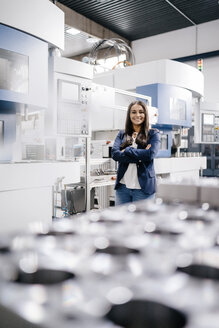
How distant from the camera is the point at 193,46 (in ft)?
19.3

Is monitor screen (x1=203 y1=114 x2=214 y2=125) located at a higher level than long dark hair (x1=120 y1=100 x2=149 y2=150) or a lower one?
higher

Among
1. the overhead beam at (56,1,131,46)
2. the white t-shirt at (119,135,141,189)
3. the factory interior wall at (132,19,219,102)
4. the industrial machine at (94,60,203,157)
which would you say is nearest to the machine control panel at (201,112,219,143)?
the industrial machine at (94,60,203,157)

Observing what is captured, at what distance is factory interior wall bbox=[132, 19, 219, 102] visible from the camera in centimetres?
567

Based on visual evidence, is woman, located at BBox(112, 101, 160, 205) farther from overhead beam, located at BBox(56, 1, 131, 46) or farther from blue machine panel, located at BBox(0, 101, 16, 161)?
overhead beam, located at BBox(56, 1, 131, 46)

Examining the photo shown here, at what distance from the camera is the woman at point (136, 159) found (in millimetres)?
2174

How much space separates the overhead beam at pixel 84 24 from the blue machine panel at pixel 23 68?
3052mm

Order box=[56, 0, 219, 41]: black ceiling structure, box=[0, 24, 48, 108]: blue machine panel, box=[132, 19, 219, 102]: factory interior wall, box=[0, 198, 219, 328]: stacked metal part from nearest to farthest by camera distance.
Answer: box=[0, 198, 219, 328]: stacked metal part → box=[0, 24, 48, 108]: blue machine panel → box=[56, 0, 219, 41]: black ceiling structure → box=[132, 19, 219, 102]: factory interior wall

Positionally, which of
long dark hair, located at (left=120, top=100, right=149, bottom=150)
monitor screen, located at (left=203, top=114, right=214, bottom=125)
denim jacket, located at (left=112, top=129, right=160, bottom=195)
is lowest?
denim jacket, located at (left=112, top=129, right=160, bottom=195)

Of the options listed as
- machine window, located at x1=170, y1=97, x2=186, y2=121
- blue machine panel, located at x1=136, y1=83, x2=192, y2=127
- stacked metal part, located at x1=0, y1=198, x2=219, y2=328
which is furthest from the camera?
machine window, located at x1=170, y1=97, x2=186, y2=121

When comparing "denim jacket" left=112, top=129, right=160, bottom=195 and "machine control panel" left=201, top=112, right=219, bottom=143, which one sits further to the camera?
"machine control panel" left=201, top=112, right=219, bottom=143

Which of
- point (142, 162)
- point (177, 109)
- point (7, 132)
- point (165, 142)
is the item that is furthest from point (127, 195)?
point (177, 109)

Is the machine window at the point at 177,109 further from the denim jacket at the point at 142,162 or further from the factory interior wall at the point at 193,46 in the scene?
the factory interior wall at the point at 193,46

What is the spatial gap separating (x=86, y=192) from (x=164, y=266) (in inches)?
87.2

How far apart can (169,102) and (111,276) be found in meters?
3.57
